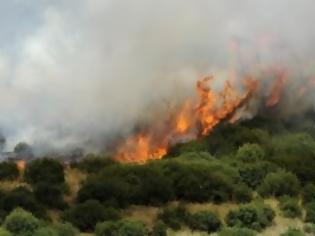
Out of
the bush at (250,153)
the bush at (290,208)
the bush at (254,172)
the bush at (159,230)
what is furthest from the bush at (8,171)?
the bush at (250,153)

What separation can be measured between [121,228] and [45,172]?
8.76m

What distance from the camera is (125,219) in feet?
168

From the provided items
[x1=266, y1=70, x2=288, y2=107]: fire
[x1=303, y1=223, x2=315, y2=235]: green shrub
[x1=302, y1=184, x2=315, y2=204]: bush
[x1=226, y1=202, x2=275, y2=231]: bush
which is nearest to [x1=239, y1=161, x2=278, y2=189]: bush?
[x1=302, y1=184, x2=315, y2=204]: bush

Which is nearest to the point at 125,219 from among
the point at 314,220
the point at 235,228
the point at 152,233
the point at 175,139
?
the point at 152,233

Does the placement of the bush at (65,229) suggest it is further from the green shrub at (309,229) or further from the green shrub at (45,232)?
the green shrub at (309,229)

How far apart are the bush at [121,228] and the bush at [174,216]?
2.30 m

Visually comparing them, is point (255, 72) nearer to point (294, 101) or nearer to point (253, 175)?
point (294, 101)

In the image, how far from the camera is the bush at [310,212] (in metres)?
54.2

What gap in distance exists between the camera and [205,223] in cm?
5162

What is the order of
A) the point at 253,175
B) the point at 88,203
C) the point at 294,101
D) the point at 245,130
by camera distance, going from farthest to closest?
the point at 294,101
the point at 245,130
the point at 253,175
the point at 88,203

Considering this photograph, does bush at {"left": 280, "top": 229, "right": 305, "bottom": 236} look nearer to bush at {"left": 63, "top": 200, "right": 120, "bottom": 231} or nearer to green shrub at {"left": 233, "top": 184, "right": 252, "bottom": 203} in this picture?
green shrub at {"left": 233, "top": 184, "right": 252, "bottom": 203}

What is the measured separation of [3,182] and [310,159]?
73.3 feet

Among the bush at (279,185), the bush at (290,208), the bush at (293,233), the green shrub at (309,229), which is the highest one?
the bush at (279,185)

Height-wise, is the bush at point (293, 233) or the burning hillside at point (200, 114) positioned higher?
the burning hillside at point (200, 114)
